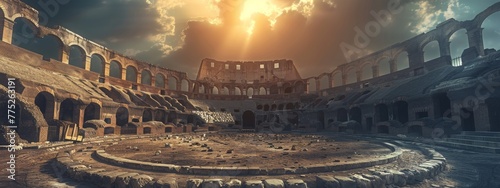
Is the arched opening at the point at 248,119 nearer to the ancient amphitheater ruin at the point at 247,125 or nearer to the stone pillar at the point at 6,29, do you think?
the ancient amphitheater ruin at the point at 247,125

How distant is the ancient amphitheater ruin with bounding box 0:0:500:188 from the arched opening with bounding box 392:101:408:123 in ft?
0.33

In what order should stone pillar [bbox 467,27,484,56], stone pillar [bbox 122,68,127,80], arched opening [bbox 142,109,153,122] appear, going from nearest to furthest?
stone pillar [bbox 467,27,484,56] → arched opening [bbox 142,109,153,122] → stone pillar [bbox 122,68,127,80]

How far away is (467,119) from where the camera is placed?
15.4 metres

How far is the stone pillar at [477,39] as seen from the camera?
23.4 meters

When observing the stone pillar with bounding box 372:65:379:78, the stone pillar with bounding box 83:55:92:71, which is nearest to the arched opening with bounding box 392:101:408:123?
the stone pillar with bounding box 372:65:379:78

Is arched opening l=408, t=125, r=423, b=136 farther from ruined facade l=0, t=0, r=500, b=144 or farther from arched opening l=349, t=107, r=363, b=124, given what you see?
arched opening l=349, t=107, r=363, b=124

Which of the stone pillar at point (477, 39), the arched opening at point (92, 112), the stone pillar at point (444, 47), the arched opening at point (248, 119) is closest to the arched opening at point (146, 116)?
the arched opening at point (92, 112)

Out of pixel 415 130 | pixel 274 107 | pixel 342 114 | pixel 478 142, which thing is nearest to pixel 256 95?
pixel 274 107

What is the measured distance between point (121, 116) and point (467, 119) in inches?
1259

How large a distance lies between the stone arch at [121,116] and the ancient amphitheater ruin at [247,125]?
4.7 inches

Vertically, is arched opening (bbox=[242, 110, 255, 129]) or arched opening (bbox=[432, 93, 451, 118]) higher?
arched opening (bbox=[432, 93, 451, 118])

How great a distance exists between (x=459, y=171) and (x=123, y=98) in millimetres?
31776

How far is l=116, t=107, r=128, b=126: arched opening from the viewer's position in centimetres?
2611

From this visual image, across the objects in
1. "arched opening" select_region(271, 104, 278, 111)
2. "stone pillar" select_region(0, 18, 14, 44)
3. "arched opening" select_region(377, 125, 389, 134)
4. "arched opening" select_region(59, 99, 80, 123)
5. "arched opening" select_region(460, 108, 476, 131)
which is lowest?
"arched opening" select_region(377, 125, 389, 134)
